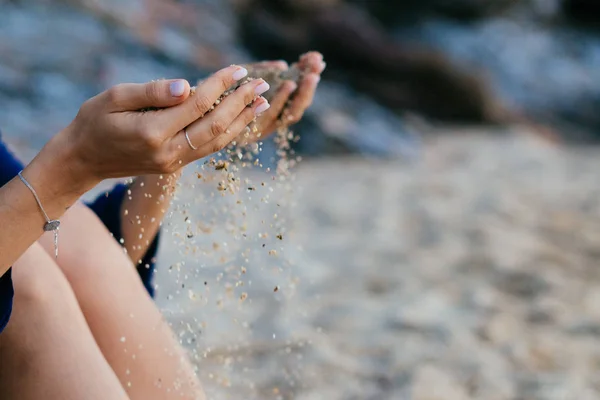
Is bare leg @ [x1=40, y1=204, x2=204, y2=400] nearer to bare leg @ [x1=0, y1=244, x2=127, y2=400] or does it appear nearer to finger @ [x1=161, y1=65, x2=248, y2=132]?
bare leg @ [x1=0, y1=244, x2=127, y2=400]

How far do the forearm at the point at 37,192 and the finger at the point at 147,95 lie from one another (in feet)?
0.28

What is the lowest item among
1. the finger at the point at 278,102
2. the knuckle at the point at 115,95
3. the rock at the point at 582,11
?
the knuckle at the point at 115,95

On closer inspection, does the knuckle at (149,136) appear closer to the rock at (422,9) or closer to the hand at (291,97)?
the hand at (291,97)

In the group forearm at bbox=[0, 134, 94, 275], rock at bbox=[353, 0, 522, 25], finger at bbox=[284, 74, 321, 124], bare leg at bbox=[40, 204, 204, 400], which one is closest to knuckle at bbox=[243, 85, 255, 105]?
forearm at bbox=[0, 134, 94, 275]

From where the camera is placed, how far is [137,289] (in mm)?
1295

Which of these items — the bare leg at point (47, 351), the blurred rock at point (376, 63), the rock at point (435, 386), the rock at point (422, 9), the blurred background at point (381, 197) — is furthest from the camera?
the rock at point (422, 9)

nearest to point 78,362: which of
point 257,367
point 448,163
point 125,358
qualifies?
point 125,358

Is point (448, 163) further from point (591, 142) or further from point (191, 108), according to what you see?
point (191, 108)

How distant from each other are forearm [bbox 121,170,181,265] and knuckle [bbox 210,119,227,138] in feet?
0.93

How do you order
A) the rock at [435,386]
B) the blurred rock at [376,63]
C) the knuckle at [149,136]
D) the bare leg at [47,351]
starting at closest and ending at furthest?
the knuckle at [149,136] → the bare leg at [47,351] → the rock at [435,386] → the blurred rock at [376,63]

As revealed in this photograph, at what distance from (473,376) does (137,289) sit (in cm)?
105

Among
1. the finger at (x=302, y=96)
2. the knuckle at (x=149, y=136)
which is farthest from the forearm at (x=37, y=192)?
the finger at (x=302, y=96)

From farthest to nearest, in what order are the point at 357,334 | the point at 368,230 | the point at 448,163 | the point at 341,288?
the point at 448,163
the point at 368,230
the point at 341,288
the point at 357,334

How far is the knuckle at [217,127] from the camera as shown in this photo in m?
0.90
